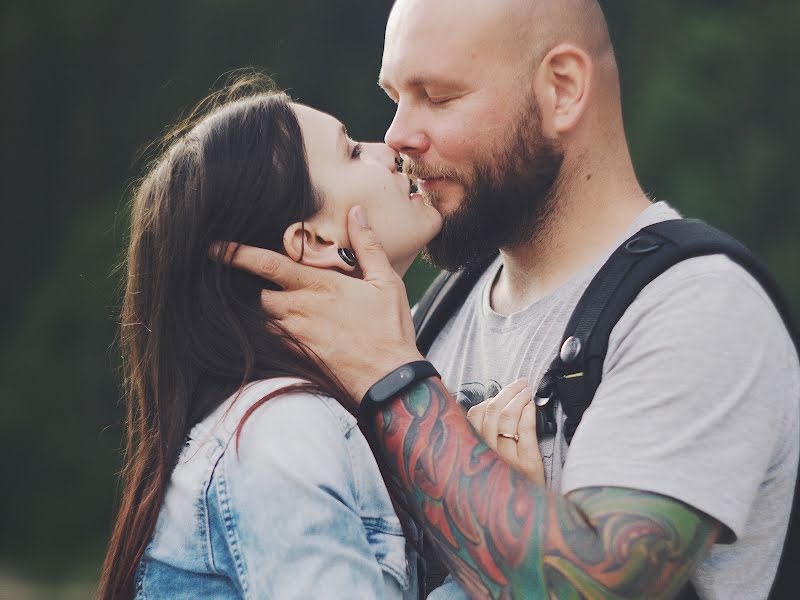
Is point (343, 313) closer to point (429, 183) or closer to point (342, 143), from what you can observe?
point (342, 143)

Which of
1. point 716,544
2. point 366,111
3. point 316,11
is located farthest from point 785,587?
point 316,11

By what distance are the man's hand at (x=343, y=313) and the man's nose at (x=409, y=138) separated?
1.48 feet

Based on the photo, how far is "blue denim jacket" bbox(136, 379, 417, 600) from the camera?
6.24 feet

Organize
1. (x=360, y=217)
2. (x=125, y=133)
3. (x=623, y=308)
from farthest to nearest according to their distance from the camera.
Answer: (x=125, y=133) < (x=360, y=217) < (x=623, y=308)

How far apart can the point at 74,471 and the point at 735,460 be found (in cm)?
1074

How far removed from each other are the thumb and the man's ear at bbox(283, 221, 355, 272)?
0.04m

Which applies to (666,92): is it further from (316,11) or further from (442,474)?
(442,474)

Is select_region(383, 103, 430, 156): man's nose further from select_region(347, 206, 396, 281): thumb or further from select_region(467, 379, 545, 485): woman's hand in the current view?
select_region(467, 379, 545, 485): woman's hand

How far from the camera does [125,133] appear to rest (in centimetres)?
1262

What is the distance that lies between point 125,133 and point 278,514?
1138 centimetres

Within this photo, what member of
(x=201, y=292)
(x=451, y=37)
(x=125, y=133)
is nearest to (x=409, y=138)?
(x=451, y=37)

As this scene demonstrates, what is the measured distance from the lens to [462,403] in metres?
2.60

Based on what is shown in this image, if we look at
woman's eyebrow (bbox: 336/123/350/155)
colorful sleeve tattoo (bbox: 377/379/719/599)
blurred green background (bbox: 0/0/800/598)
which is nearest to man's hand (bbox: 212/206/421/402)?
colorful sleeve tattoo (bbox: 377/379/719/599)

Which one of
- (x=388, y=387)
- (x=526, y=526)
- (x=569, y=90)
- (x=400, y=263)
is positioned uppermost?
(x=569, y=90)
